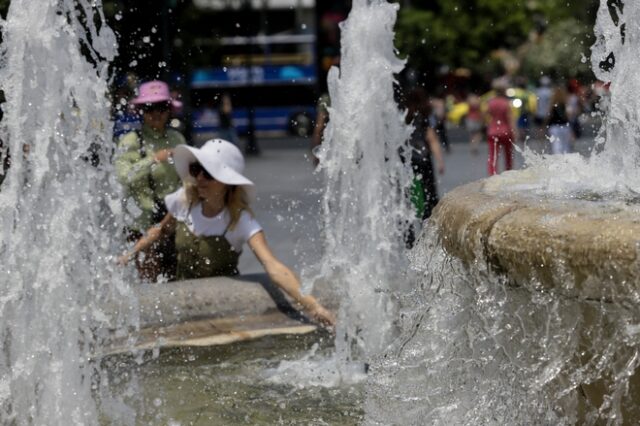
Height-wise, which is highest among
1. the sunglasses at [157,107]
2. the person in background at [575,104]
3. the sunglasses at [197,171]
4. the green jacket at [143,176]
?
the sunglasses at [157,107]

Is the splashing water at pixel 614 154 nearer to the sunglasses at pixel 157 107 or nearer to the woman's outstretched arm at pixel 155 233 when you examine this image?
the woman's outstretched arm at pixel 155 233

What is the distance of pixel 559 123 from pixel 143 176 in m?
11.4

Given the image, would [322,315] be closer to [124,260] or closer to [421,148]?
[124,260]

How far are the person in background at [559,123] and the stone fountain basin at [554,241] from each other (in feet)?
42.5

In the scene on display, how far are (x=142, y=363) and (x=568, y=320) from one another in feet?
8.93

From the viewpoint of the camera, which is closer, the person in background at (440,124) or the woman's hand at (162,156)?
the woman's hand at (162,156)

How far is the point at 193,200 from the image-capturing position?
5.85 m

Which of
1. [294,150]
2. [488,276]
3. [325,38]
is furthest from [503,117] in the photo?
[325,38]

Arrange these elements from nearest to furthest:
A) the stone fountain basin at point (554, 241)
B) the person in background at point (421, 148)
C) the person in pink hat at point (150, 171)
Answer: the stone fountain basin at point (554, 241), the person in pink hat at point (150, 171), the person in background at point (421, 148)

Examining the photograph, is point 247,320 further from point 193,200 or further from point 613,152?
point 613,152

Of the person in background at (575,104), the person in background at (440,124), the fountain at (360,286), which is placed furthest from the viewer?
the person in background at (575,104)

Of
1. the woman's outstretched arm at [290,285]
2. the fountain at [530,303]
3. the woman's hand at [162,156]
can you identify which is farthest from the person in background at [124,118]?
the fountain at [530,303]

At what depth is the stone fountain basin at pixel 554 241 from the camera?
9.19 feet

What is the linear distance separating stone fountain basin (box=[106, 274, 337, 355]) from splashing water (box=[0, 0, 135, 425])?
4.77 feet
